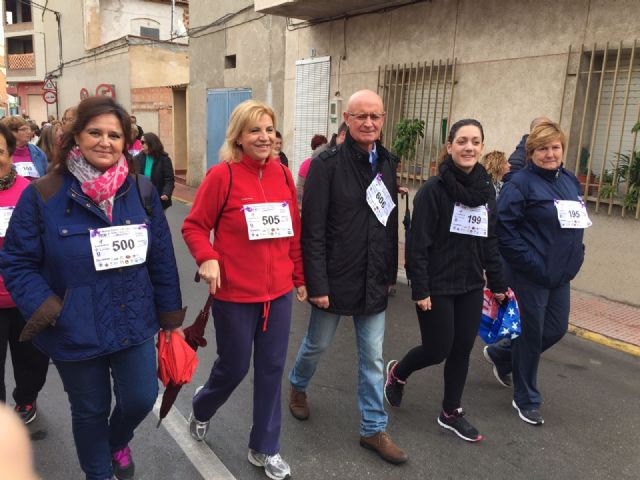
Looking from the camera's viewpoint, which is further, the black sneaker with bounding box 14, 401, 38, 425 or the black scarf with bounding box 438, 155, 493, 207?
the black sneaker with bounding box 14, 401, 38, 425

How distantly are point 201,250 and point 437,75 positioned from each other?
680 cm

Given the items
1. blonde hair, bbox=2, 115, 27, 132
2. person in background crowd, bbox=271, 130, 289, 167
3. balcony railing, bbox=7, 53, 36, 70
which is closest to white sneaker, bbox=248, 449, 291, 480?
person in background crowd, bbox=271, 130, 289, 167

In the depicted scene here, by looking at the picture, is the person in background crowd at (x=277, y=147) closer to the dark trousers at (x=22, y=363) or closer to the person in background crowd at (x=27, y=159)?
the dark trousers at (x=22, y=363)

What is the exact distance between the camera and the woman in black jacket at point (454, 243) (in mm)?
3150

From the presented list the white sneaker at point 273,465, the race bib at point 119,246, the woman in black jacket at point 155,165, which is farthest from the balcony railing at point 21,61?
the white sneaker at point 273,465

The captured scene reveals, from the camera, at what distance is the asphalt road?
3.08 meters

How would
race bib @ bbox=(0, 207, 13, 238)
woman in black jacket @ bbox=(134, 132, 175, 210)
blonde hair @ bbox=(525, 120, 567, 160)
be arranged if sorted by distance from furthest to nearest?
1. woman in black jacket @ bbox=(134, 132, 175, 210)
2. blonde hair @ bbox=(525, 120, 567, 160)
3. race bib @ bbox=(0, 207, 13, 238)

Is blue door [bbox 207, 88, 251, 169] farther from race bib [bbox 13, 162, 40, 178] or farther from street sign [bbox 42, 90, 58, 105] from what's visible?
street sign [bbox 42, 90, 58, 105]

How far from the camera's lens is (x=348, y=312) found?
10.1 feet

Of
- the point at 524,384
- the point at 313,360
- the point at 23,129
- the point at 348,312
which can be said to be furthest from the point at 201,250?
the point at 23,129

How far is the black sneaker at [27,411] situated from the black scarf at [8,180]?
4.48ft

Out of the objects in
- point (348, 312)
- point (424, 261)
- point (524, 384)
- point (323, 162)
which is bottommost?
point (524, 384)

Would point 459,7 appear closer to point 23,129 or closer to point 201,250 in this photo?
point 23,129

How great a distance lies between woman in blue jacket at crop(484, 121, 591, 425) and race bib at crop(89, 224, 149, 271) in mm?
2179
